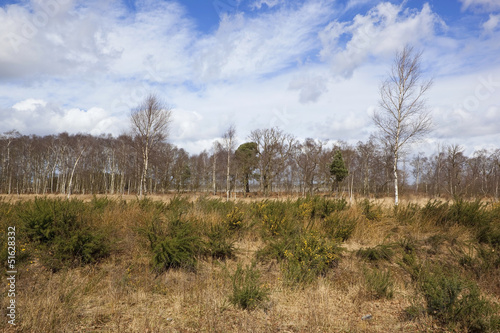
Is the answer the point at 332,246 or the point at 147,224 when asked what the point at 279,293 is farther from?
the point at 147,224

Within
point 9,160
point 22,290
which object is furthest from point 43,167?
point 22,290

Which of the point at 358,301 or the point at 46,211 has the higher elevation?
the point at 46,211

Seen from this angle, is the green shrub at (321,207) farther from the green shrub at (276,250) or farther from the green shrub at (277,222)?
the green shrub at (276,250)

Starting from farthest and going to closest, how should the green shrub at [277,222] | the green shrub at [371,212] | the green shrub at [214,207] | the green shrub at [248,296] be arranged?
the green shrub at [371,212] < the green shrub at [214,207] < the green shrub at [277,222] < the green shrub at [248,296]

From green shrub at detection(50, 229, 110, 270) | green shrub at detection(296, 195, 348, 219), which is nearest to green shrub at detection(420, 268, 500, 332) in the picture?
green shrub at detection(296, 195, 348, 219)

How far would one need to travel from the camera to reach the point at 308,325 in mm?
3889

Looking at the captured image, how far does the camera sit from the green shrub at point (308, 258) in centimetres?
561

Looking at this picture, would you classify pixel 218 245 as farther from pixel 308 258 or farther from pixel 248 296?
pixel 248 296

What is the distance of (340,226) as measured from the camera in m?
8.51

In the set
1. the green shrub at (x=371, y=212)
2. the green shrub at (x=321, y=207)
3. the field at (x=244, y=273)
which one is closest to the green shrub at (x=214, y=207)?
the field at (x=244, y=273)

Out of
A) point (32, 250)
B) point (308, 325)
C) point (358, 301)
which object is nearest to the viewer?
point (308, 325)

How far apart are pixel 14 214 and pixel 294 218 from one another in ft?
27.1

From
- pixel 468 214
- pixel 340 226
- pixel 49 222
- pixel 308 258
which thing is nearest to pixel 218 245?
pixel 308 258

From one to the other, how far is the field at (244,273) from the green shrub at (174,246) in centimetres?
3
